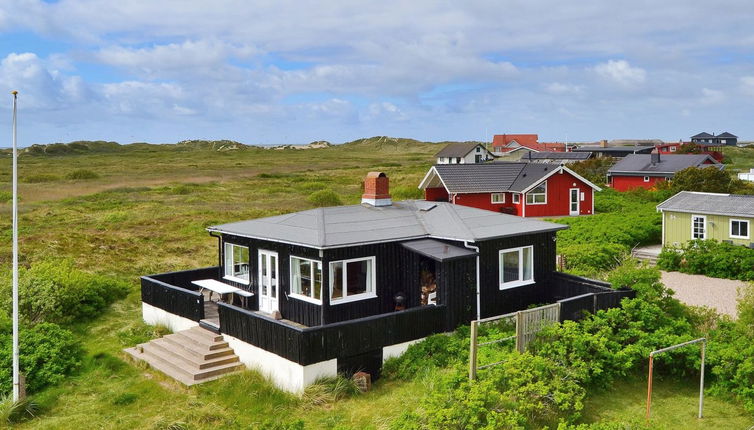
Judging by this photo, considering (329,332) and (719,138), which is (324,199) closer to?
(329,332)

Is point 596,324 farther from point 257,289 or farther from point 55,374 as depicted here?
point 55,374

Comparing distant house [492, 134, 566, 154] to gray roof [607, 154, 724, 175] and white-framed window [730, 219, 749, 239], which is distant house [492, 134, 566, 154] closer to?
gray roof [607, 154, 724, 175]

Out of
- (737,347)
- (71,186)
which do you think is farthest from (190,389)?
(71,186)

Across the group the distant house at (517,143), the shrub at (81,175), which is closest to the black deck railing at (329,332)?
the shrub at (81,175)

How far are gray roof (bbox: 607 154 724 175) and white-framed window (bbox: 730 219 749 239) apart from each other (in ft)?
103

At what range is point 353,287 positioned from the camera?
1628cm

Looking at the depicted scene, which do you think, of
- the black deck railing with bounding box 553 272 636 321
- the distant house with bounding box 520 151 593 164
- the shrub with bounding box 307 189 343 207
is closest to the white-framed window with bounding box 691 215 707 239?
the black deck railing with bounding box 553 272 636 321

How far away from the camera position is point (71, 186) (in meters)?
67.3

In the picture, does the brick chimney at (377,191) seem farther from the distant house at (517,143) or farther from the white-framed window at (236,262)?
the distant house at (517,143)

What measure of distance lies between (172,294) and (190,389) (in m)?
4.49

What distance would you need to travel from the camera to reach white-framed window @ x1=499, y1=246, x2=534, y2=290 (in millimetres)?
17188

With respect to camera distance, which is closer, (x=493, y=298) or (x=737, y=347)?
(x=737, y=347)

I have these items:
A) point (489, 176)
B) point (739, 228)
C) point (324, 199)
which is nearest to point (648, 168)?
point (489, 176)

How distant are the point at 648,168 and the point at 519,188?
80.4 feet
